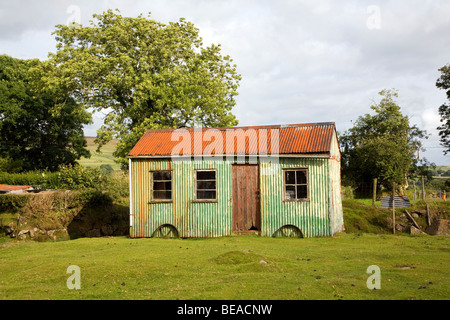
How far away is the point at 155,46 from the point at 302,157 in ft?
59.6

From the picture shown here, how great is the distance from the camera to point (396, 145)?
125ft

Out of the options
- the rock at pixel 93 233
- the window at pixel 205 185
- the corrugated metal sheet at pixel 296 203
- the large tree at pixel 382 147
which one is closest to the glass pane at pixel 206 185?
the window at pixel 205 185

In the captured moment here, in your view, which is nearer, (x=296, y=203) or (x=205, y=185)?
(x=296, y=203)

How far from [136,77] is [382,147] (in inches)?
822

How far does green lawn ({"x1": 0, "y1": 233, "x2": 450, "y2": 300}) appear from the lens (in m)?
9.35

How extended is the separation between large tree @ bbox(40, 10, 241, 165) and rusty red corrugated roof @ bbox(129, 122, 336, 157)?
864 centimetres

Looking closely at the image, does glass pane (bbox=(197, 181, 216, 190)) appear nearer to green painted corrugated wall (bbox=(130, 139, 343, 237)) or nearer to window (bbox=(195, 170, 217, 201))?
window (bbox=(195, 170, 217, 201))

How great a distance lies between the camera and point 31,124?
139 feet

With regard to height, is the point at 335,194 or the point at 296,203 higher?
the point at 335,194

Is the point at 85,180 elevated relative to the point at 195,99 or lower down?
lower down

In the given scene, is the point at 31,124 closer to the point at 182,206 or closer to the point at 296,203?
the point at 182,206

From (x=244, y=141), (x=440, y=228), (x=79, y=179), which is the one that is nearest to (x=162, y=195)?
(x=244, y=141)
